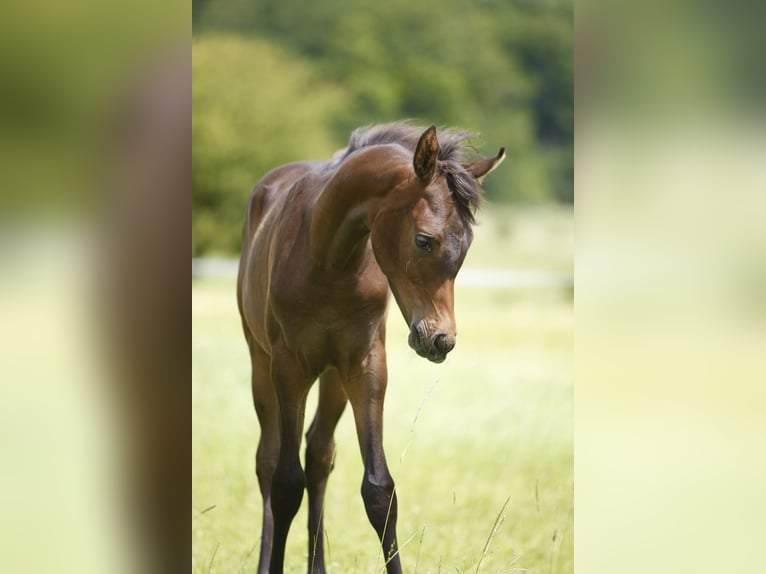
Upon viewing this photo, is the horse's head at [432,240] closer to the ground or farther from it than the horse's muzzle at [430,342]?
farther from it

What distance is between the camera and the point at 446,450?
7941 mm

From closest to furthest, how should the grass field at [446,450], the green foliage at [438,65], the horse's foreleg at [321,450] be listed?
the horse's foreleg at [321,450] → the grass field at [446,450] → the green foliage at [438,65]

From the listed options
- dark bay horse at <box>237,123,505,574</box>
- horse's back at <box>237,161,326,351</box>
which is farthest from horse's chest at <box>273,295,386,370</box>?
horse's back at <box>237,161,326,351</box>

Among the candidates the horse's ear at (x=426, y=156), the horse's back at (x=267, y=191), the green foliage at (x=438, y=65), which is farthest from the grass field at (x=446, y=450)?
the green foliage at (x=438, y=65)

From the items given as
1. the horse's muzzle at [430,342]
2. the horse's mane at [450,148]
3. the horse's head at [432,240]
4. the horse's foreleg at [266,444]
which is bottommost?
the horse's foreleg at [266,444]

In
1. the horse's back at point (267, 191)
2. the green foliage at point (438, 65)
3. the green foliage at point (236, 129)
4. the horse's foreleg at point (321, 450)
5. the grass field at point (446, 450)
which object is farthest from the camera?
the green foliage at point (438, 65)

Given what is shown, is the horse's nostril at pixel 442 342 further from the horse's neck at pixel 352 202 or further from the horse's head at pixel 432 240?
the horse's neck at pixel 352 202

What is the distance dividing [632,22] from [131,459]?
3.33 feet

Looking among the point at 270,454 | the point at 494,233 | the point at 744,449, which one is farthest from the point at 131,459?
the point at 494,233

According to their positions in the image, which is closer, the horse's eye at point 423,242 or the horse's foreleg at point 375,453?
the horse's eye at point 423,242

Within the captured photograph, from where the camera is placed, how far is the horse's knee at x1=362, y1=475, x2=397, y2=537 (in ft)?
10.3

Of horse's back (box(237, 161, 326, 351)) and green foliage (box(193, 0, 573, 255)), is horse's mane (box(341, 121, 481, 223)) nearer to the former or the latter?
horse's back (box(237, 161, 326, 351))

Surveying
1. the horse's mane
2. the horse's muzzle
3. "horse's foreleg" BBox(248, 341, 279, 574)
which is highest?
the horse's mane

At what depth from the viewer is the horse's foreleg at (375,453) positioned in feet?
10.3
